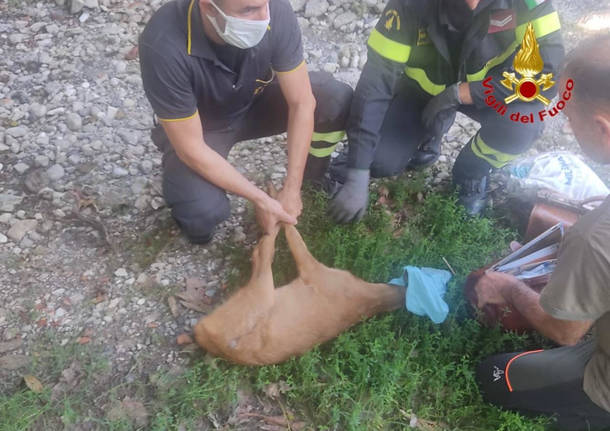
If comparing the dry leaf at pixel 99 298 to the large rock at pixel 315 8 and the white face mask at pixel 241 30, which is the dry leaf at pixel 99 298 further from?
the large rock at pixel 315 8

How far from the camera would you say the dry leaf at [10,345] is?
2.19 m

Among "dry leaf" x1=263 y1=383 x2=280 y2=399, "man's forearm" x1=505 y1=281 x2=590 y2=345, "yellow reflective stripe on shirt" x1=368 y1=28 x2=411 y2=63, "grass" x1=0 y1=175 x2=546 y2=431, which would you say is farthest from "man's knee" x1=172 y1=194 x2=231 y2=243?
"man's forearm" x1=505 y1=281 x2=590 y2=345

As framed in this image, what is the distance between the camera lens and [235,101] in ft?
7.84

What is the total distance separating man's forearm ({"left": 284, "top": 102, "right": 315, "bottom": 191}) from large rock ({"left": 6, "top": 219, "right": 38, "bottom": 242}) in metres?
1.35

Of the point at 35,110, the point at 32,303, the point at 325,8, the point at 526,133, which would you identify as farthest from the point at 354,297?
the point at 325,8

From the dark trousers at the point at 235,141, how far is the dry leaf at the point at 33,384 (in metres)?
0.91

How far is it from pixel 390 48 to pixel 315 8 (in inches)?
76.7

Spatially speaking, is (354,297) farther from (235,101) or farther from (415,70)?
(415,70)

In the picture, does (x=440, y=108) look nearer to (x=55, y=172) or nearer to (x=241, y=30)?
(x=241, y=30)

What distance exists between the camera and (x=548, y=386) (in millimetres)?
1913

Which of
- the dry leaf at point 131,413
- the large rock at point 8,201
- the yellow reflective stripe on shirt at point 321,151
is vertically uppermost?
the yellow reflective stripe on shirt at point 321,151

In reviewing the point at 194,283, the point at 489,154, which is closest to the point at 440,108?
the point at 489,154

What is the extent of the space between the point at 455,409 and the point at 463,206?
1.10 m

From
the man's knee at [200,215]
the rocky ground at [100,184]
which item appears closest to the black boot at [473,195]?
the rocky ground at [100,184]
